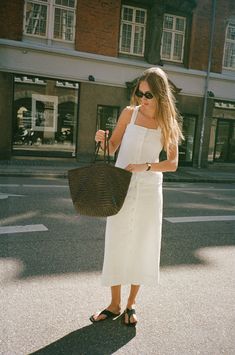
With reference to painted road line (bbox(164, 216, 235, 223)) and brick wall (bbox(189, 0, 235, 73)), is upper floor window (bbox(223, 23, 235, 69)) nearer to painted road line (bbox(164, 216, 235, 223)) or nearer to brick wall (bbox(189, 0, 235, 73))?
brick wall (bbox(189, 0, 235, 73))

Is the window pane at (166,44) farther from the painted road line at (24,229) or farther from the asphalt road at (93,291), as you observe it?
the painted road line at (24,229)

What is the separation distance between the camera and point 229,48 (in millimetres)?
19266

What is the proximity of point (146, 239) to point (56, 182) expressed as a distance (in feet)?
27.0

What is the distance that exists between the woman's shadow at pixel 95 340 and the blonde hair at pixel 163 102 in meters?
1.55

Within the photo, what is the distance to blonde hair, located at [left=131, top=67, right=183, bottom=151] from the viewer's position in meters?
2.96

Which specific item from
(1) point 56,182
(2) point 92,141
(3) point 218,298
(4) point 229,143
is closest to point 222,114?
(4) point 229,143

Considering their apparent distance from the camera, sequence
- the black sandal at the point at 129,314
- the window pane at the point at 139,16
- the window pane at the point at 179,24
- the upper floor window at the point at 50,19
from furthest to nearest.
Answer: the window pane at the point at 179,24 → the window pane at the point at 139,16 → the upper floor window at the point at 50,19 → the black sandal at the point at 129,314

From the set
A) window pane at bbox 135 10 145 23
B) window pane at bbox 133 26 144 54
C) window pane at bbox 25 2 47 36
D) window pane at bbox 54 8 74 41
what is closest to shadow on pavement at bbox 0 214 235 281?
window pane at bbox 25 2 47 36

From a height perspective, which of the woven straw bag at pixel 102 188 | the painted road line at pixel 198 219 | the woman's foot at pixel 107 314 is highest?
the woven straw bag at pixel 102 188

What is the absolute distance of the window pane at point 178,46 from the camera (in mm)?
18062

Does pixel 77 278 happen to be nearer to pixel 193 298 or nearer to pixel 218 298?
pixel 193 298

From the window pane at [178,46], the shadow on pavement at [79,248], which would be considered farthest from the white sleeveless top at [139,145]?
the window pane at [178,46]

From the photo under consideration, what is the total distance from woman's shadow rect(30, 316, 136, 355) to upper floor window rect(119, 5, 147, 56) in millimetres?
15328

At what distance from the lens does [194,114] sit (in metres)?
18.7
